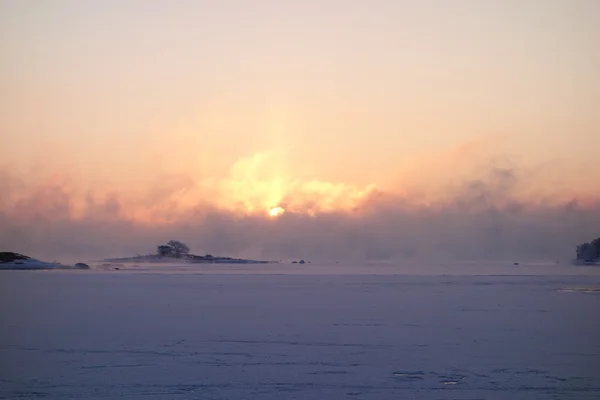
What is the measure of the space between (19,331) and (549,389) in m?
12.4

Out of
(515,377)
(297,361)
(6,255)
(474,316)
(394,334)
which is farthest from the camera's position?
(6,255)

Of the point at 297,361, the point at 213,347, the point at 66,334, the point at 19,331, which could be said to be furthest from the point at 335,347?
the point at 19,331

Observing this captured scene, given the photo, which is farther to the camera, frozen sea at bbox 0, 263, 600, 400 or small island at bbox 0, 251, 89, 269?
small island at bbox 0, 251, 89, 269

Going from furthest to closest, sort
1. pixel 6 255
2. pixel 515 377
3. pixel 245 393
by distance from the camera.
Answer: pixel 6 255 < pixel 515 377 < pixel 245 393

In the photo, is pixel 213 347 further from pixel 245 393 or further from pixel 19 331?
pixel 19 331

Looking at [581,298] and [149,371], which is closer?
[149,371]

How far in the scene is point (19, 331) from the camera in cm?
1538

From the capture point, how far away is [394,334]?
47.8 ft

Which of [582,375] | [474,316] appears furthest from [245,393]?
[474,316]

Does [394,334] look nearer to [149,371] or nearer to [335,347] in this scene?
[335,347]

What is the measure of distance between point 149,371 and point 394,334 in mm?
6339

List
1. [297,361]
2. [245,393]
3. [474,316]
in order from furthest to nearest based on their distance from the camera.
→ 1. [474,316]
2. [297,361]
3. [245,393]

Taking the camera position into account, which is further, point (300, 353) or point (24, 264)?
point (24, 264)

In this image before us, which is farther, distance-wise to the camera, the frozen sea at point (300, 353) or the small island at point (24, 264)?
the small island at point (24, 264)
